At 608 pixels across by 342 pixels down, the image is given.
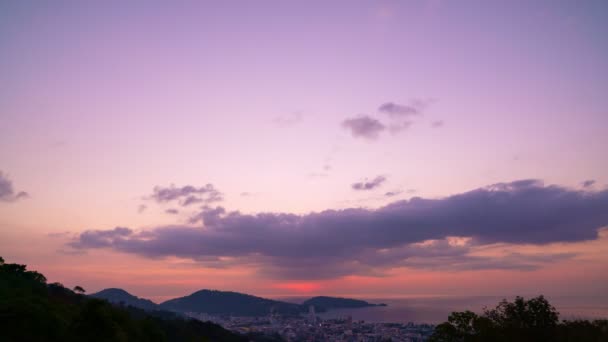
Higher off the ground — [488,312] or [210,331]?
[488,312]

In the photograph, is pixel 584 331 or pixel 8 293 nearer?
pixel 584 331

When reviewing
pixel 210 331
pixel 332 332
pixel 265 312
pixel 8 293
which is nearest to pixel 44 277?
pixel 210 331

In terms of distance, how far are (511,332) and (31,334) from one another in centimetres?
3129

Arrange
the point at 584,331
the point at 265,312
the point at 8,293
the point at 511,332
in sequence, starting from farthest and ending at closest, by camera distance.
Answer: the point at 265,312
the point at 8,293
the point at 511,332
the point at 584,331

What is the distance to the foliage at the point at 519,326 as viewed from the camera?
82.7 feet

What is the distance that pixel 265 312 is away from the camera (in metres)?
195

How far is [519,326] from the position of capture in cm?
2717

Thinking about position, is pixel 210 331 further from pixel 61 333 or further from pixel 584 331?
pixel 584 331

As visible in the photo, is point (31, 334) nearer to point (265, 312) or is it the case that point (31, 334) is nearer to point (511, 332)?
point (511, 332)

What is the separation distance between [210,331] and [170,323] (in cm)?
722

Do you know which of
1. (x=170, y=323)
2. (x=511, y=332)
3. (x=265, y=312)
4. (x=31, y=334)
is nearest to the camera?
(x=511, y=332)

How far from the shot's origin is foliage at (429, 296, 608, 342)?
25.2 m

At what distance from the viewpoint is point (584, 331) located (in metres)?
24.9

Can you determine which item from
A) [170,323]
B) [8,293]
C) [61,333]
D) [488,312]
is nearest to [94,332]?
[61,333]
